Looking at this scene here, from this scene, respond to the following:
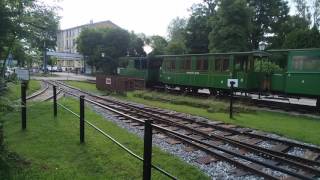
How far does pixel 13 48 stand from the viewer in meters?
9.14

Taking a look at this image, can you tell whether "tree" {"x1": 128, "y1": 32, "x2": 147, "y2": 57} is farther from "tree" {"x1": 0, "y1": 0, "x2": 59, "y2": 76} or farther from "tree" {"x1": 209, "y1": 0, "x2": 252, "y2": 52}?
"tree" {"x1": 0, "y1": 0, "x2": 59, "y2": 76}

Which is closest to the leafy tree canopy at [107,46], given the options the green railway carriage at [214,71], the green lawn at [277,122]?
the green railway carriage at [214,71]

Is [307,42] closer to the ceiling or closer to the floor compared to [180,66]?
closer to the ceiling

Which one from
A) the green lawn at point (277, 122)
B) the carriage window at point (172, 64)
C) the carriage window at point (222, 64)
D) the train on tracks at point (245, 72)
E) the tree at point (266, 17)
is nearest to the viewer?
the green lawn at point (277, 122)

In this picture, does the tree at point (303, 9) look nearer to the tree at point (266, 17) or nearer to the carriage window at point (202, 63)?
the tree at point (266, 17)

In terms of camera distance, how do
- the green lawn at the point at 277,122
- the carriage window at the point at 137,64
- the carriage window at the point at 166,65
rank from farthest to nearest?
1. the carriage window at the point at 137,64
2. the carriage window at the point at 166,65
3. the green lawn at the point at 277,122

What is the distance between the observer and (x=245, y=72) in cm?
2300

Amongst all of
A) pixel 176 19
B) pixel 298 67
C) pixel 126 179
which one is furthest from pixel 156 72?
pixel 176 19

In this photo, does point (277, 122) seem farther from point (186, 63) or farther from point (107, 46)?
point (107, 46)

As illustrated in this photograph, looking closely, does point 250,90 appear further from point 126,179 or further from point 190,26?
point 190,26

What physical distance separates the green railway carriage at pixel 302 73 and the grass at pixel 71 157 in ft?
35.6

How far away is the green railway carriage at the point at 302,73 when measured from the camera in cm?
1867

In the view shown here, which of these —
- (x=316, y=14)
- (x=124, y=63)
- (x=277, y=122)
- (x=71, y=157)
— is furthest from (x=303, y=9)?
(x=71, y=157)

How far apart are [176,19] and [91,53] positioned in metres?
47.5
